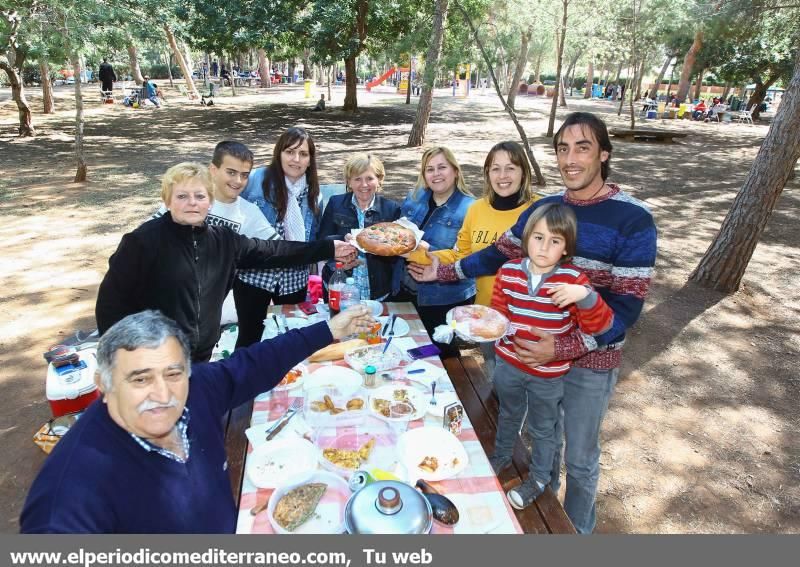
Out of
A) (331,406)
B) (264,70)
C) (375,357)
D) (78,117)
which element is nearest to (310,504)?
(331,406)

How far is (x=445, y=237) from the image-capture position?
13.4 feet

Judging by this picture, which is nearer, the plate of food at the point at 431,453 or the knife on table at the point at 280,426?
the plate of food at the point at 431,453

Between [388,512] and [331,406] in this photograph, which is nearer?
[388,512]

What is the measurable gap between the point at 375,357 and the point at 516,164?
5.69 ft

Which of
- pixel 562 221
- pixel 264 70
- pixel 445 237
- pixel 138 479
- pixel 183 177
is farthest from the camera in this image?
pixel 264 70

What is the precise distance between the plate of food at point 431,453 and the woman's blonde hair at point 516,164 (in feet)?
6.46

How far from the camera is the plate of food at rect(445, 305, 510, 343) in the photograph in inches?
101

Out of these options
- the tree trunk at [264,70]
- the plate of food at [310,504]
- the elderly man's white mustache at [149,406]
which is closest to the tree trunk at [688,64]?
the tree trunk at [264,70]

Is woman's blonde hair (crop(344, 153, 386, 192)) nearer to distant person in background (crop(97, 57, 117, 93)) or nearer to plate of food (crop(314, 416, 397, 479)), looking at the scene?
plate of food (crop(314, 416, 397, 479))

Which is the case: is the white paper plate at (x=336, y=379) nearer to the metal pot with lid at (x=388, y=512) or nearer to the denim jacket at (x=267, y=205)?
the metal pot with lid at (x=388, y=512)

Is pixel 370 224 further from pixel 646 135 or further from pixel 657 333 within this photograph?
pixel 646 135

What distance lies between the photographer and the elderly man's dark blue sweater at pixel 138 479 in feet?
4.70
